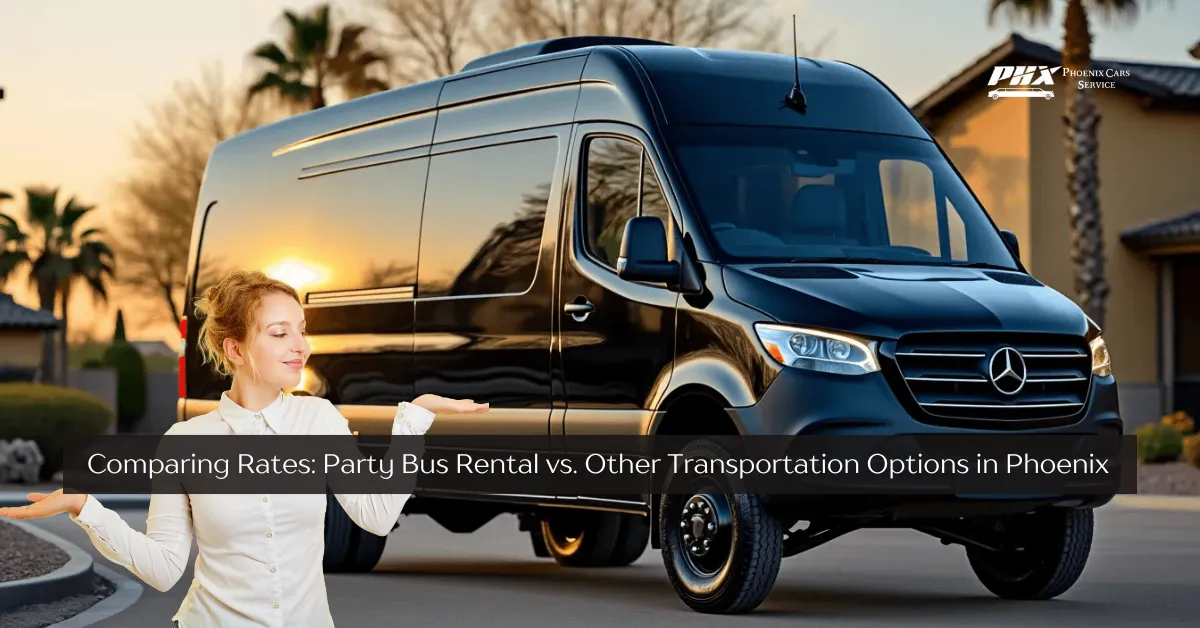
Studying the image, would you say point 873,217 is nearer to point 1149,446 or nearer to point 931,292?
point 931,292

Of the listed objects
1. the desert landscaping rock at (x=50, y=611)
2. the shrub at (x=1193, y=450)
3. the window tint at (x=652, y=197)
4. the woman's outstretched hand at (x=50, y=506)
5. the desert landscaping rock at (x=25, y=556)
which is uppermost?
the window tint at (x=652, y=197)

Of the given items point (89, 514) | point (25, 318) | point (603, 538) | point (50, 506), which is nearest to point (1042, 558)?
point (603, 538)

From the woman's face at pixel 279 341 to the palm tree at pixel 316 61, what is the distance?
139 feet

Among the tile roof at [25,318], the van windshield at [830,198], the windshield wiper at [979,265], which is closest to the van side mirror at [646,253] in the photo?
the van windshield at [830,198]

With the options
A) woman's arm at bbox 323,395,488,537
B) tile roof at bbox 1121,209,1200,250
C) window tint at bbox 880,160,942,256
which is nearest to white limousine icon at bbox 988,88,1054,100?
tile roof at bbox 1121,209,1200,250

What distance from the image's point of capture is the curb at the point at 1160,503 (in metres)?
21.7

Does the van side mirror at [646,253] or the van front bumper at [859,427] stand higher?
the van side mirror at [646,253]

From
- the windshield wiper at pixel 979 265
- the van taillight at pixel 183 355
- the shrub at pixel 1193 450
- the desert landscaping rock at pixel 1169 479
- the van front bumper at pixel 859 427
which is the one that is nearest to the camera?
the van front bumper at pixel 859 427

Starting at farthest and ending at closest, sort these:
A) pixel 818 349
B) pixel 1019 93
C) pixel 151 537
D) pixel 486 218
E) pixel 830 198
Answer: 1. pixel 1019 93
2. pixel 486 218
3. pixel 830 198
4. pixel 818 349
5. pixel 151 537

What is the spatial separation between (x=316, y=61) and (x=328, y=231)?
1347 inches

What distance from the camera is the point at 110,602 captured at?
39.3 feet

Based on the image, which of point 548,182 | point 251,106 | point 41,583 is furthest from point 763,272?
point 251,106

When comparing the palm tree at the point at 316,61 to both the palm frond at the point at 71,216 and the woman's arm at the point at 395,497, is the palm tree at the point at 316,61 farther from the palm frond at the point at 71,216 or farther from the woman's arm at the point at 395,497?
the woman's arm at the point at 395,497

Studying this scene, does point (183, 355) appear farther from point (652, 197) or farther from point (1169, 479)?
point (1169, 479)
